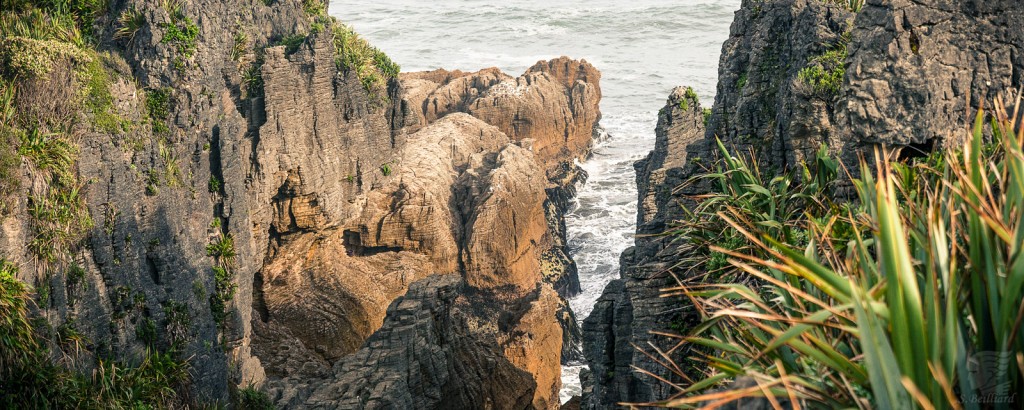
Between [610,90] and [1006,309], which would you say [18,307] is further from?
[610,90]

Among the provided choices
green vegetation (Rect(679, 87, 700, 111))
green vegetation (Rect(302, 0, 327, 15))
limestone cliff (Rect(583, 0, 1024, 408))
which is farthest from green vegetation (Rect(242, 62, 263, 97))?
limestone cliff (Rect(583, 0, 1024, 408))

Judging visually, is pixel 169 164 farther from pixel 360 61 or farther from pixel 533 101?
pixel 533 101

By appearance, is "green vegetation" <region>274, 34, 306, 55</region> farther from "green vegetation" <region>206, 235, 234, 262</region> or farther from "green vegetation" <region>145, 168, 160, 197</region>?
"green vegetation" <region>145, 168, 160, 197</region>

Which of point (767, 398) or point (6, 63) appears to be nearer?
point (767, 398)

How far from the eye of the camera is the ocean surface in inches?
2029

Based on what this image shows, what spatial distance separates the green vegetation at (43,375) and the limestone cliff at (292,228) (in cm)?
61

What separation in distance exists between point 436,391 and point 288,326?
28.0 feet

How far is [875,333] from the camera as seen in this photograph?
4336mm

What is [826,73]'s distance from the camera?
13.5 m

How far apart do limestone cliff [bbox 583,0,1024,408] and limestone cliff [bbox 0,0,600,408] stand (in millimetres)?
5765

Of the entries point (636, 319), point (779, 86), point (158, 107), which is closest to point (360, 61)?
point (158, 107)

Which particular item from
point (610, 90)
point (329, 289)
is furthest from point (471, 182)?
point (610, 90)

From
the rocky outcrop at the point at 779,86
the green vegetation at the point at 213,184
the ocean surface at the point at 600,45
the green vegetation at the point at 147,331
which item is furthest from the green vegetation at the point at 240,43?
the ocean surface at the point at 600,45

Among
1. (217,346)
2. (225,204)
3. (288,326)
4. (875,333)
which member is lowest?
(288,326)
